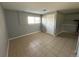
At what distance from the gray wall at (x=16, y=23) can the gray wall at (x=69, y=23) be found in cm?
359

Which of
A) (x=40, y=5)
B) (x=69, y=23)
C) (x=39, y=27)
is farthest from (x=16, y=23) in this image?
(x=69, y=23)

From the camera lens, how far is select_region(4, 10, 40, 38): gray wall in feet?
11.8

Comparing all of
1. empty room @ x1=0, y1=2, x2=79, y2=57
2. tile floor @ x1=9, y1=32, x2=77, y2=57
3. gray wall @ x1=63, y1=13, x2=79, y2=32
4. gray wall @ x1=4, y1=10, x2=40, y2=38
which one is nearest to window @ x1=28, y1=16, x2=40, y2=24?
empty room @ x1=0, y1=2, x2=79, y2=57

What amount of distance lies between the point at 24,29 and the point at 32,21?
1134mm

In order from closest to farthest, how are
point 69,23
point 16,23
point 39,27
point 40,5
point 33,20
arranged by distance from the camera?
point 40,5
point 16,23
point 33,20
point 69,23
point 39,27

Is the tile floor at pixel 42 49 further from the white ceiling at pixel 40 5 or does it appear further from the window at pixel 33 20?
the window at pixel 33 20

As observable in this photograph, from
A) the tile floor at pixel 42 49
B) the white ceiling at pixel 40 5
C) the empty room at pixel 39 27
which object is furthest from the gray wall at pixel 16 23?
the tile floor at pixel 42 49

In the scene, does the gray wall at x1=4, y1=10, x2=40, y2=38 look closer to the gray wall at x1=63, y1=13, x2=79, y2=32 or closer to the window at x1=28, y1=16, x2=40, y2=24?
the window at x1=28, y1=16, x2=40, y2=24

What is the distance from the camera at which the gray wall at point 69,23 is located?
17.9 feet

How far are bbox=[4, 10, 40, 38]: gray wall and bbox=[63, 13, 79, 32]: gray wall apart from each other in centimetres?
359

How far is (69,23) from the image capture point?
18.8ft

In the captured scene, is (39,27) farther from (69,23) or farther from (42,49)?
(42,49)

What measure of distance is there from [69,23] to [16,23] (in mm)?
4954

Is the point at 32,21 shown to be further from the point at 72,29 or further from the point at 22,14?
the point at 72,29
